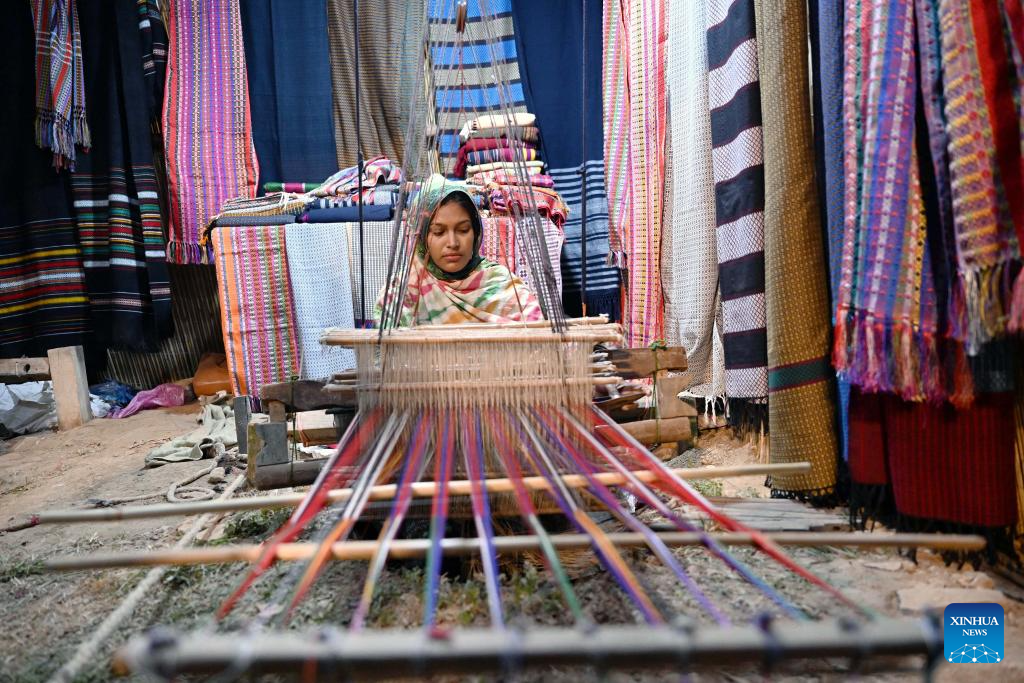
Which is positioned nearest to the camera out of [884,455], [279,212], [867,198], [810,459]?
Result: [867,198]

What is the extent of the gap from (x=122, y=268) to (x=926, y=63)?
14.2 feet

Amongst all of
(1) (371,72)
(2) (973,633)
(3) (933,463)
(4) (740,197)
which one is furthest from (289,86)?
(2) (973,633)

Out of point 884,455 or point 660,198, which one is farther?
point 660,198

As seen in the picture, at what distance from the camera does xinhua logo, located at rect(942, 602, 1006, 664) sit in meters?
1.18

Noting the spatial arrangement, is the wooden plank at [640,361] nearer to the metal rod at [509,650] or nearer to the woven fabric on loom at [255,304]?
the metal rod at [509,650]

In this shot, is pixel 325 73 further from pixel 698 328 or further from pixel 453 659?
pixel 453 659

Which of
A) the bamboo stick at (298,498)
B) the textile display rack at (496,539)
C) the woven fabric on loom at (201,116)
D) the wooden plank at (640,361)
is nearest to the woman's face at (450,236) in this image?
the textile display rack at (496,539)

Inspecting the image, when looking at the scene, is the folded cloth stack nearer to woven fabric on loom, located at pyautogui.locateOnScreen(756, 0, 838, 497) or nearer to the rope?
woven fabric on loom, located at pyautogui.locateOnScreen(756, 0, 838, 497)

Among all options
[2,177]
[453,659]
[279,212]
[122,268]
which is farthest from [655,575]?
[2,177]

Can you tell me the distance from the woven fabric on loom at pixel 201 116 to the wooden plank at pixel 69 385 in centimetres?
85

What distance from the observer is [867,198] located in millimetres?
1541

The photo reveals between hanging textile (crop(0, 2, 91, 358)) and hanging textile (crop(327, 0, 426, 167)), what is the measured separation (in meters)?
1.81

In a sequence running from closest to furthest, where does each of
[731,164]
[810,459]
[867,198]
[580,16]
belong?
[867,198]
[810,459]
[731,164]
[580,16]

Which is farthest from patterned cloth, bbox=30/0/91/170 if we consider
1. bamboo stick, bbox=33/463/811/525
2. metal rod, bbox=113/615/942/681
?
metal rod, bbox=113/615/942/681
